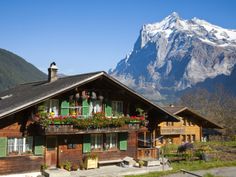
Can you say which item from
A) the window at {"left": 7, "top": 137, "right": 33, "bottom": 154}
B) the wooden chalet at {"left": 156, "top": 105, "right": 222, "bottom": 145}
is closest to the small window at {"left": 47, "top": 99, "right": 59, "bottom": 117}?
the window at {"left": 7, "top": 137, "right": 33, "bottom": 154}

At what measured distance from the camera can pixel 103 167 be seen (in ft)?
80.5

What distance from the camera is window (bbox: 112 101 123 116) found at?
25.8 metres

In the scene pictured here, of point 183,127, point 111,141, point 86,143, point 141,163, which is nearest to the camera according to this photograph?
point 86,143

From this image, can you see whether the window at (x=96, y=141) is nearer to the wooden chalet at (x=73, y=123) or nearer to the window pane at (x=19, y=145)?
the wooden chalet at (x=73, y=123)

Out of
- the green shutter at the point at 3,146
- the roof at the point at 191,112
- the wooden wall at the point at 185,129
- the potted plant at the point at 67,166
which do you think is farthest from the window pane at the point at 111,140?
the wooden wall at the point at 185,129

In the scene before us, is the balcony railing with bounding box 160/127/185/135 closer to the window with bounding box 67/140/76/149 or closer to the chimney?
the chimney

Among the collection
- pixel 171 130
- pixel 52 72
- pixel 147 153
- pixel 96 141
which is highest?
pixel 52 72

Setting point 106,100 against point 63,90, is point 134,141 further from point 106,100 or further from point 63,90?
point 63,90

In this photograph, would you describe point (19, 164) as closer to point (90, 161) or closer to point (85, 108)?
point (90, 161)

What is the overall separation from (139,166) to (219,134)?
111ft

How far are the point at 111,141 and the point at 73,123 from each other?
14.2 feet

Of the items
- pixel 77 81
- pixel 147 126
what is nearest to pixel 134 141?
pixel 147 126

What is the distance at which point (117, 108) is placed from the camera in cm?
2597

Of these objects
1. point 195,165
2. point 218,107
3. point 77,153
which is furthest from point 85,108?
point 218,107
